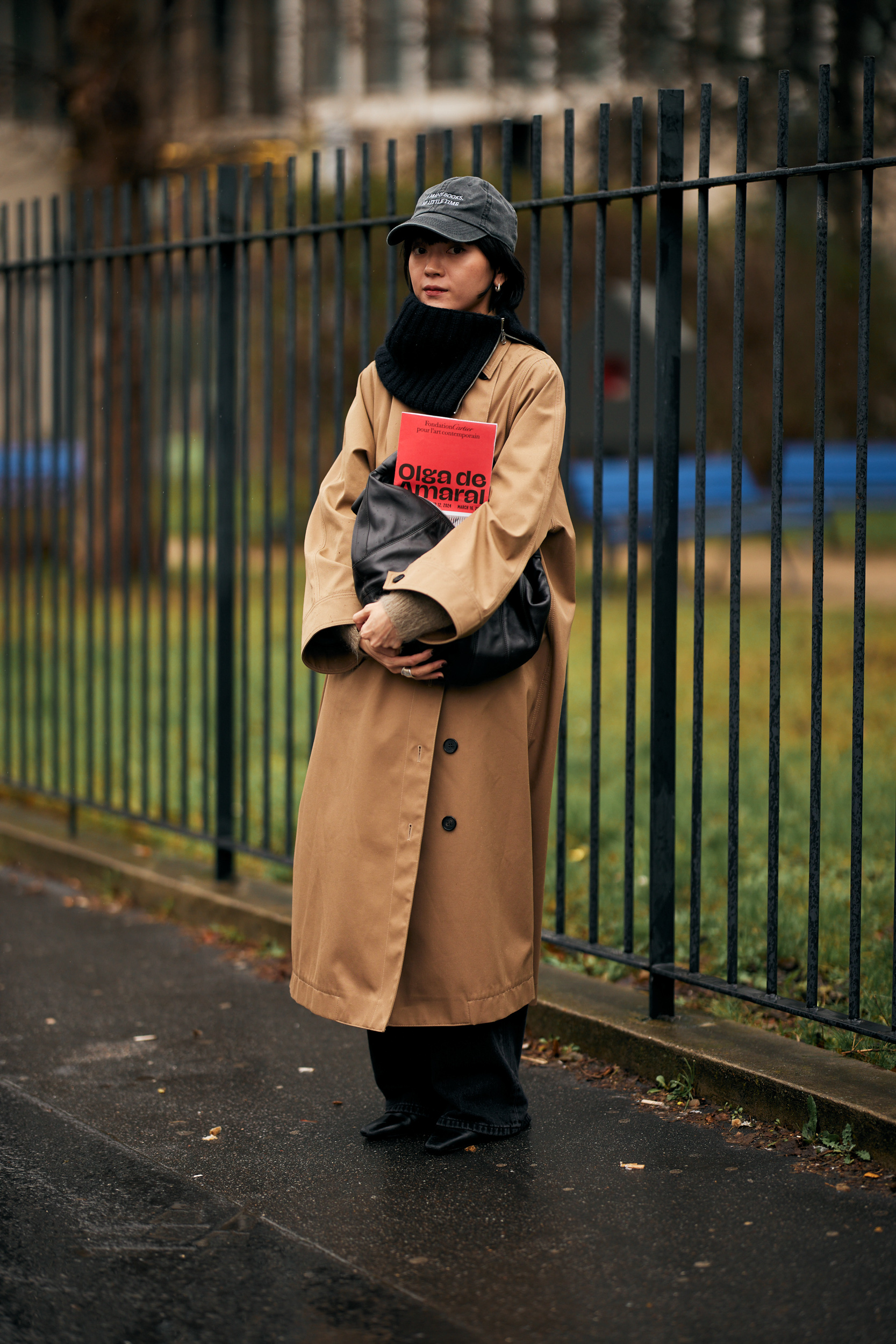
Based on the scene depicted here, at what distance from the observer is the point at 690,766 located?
695 centimetres

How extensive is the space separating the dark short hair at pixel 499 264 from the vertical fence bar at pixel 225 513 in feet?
6.68

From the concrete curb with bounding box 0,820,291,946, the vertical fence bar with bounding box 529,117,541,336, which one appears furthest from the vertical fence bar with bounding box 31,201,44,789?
the vertical fence bar with bounding box 529,117,541,336

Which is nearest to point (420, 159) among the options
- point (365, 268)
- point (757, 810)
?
point (365, 268)

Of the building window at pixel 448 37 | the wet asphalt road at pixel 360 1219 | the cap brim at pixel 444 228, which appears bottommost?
the wet asphalt road at pixel 360 1219

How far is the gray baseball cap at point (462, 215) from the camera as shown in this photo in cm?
304

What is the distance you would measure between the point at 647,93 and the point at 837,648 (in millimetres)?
5523

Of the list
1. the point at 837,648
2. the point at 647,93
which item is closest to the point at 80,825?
the point at 837,648

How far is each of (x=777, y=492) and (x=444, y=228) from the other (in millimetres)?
948

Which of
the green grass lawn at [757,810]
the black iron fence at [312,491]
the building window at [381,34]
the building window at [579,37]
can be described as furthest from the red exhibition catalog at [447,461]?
the building window at [381,34]

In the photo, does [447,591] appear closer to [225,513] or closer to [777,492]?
[777,492]

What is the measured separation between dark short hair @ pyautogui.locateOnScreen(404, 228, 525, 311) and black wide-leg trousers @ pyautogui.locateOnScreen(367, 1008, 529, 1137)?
5.06 feet

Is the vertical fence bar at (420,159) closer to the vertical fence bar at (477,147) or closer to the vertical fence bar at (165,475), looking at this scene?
the vertical fence bar at (477,147)

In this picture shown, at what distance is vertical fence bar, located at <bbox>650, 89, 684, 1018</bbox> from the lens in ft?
12.3

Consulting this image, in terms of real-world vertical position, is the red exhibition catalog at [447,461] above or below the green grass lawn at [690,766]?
above
